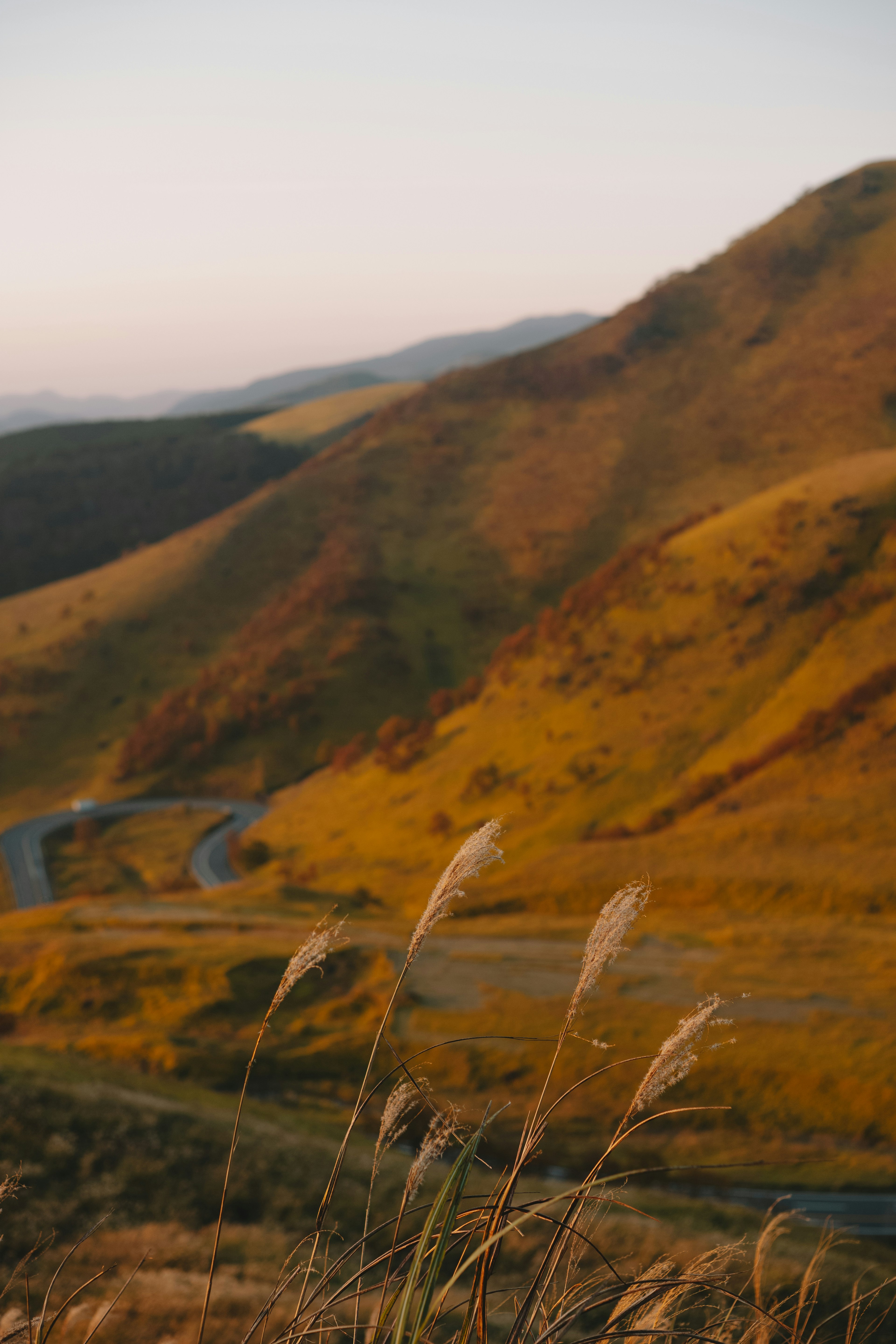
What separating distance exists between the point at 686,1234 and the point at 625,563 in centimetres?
7937

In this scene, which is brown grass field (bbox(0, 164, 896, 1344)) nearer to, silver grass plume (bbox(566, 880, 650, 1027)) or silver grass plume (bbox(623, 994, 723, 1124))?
silver grass plume (bbox(566, 880, 650, 1027))

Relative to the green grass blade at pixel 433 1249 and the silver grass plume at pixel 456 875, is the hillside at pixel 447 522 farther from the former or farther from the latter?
the green grass blade at pixel 433 1249

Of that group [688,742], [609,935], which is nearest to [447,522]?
[688,742]

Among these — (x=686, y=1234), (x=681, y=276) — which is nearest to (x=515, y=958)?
(x=686, y=1234)

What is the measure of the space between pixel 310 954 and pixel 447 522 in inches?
5471

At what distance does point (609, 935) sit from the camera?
4105 millimetres

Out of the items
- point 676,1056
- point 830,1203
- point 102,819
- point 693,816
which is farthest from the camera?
point 102,819

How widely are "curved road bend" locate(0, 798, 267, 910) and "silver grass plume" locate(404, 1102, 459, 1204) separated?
7786 cm

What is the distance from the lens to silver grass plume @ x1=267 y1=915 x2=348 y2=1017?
3977 millimetres

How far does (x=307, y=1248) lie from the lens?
64.5 feet

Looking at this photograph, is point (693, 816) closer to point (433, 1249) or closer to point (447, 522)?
point (433, 1249)

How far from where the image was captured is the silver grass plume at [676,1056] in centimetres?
389

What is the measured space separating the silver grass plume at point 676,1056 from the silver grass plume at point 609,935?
0.93 ft

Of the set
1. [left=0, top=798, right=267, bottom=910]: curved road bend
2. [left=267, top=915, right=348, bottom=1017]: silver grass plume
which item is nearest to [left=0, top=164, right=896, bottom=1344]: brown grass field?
[left=267, top=915, right=348, bottom=1017]: silver grass plume
